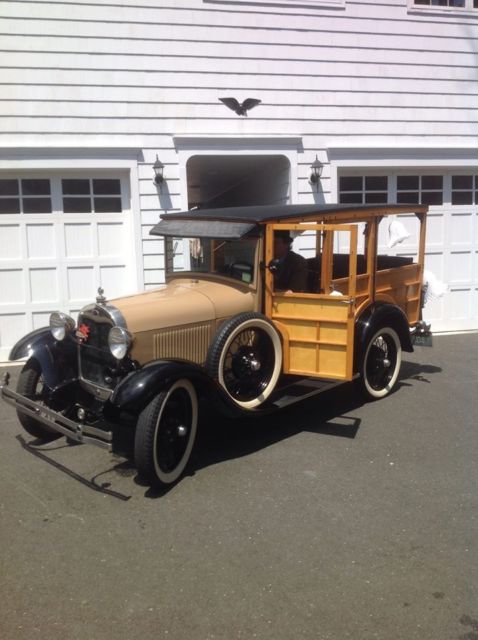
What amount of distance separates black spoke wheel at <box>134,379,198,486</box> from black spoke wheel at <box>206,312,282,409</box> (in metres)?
0.36

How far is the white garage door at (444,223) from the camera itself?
908 cm

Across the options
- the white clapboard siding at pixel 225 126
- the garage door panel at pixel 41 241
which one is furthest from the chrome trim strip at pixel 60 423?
the white clapboard siding at pixel 225 126

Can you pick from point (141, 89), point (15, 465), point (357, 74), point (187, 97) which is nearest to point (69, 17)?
point (141, 89)

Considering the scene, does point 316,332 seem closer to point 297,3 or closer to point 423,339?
point 423,339

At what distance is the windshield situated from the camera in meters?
5.13

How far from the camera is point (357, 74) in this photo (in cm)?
848

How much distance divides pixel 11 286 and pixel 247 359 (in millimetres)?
4371

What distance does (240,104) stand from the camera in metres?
8.07

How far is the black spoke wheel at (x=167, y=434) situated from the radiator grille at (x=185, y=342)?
1.30 ft

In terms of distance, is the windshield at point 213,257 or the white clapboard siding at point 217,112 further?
the white clapboard siding at point 217,112

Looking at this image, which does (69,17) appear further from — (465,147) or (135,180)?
(465,147)

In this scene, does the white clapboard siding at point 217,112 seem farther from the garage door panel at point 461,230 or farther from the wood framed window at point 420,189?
the garage door panel at point 461,230

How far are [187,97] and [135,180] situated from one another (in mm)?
1299

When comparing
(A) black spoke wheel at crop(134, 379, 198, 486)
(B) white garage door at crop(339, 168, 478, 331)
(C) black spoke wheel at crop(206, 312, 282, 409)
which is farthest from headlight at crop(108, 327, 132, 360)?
(B) white garage door at crop(339, 168, 478, 331)
